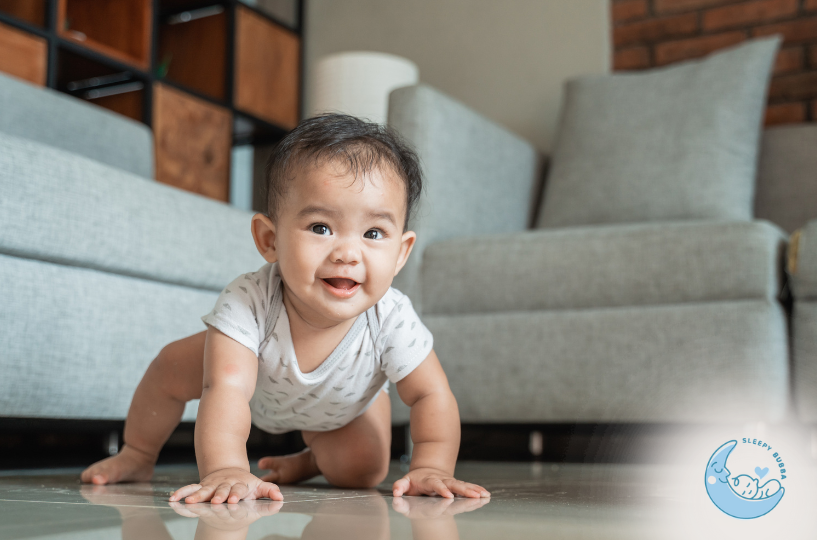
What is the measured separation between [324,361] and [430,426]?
138 millimetres

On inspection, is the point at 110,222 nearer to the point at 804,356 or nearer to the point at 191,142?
the point at 804,356

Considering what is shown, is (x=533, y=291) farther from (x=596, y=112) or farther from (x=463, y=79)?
(x=463, y=79)

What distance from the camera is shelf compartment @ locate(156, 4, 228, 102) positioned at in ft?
9.44

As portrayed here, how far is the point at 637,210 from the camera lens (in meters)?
1.76

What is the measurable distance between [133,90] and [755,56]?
191cm

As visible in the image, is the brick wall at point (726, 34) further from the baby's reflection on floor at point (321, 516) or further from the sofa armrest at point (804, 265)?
the baby's reflection on floor at point (321, 516)

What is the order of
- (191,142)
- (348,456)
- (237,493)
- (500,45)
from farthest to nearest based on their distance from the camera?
(191,142)
(500,45)
(348,456)
(237,493)

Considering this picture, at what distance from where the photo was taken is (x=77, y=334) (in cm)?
107

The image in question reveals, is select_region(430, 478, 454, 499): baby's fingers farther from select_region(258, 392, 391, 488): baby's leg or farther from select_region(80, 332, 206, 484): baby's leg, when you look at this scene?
select_region(80, 332, 206, 484): baby's leg

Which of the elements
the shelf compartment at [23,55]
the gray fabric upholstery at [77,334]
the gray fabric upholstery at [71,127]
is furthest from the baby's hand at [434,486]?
the shelf compartment at [23,55]

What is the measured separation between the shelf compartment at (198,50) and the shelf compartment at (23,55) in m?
0.63

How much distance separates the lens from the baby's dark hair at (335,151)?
0.77 meters

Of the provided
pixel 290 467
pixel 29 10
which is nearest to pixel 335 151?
pixel 290 467

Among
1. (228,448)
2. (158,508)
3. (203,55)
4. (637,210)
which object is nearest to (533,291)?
(637,210)
